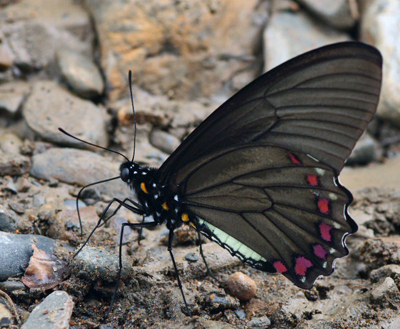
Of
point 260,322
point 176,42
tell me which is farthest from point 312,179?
point 176,42

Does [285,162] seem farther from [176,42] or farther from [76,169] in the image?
[176,42]

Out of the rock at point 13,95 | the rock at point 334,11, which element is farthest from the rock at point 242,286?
the rock at point 334,11

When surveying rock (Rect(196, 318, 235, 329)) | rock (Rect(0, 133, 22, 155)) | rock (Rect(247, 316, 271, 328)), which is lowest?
rock (Rect(196, 318, 235, 329))

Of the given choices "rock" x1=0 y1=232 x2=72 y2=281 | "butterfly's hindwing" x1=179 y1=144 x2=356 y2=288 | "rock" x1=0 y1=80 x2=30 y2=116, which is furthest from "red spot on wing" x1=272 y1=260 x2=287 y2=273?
"rock" x1=0 y1=80 x2=30 y2=116

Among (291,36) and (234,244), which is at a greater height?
(291,36)

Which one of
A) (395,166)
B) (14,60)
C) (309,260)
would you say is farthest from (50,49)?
(395,166)

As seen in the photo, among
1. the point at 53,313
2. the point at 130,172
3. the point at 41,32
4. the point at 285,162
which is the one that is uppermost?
the point at 41,32

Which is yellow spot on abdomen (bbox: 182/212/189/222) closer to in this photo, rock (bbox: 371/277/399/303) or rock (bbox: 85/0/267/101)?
rock (bbox: 371/277/399/303)

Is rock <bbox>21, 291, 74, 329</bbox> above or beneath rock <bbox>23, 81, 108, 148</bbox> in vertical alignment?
beneath
